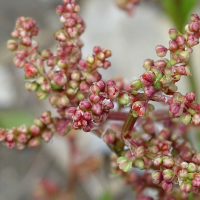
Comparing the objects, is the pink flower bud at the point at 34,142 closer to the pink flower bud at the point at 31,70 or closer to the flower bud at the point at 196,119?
the pink flower bud at the point at 31,70

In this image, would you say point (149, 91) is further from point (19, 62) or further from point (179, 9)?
point (179, 9)

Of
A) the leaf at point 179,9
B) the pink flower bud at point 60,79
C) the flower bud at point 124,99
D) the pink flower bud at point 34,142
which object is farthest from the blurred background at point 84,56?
the flower bud at point 124,99

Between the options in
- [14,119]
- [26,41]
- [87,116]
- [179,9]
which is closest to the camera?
[87,116]

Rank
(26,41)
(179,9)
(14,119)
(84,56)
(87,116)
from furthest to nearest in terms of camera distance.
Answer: (84,56), (14,119), (179,9), (26,41), (87,116)

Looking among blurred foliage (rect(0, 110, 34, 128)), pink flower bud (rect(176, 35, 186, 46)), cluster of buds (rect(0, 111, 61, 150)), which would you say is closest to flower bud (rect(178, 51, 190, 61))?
pink flower bud (rect(176, 35, 186, 46))

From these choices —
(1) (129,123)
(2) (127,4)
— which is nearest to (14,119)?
(2) (127,4)

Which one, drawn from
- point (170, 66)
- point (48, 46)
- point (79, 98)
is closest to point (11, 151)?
point (48, 46)

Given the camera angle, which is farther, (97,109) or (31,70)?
(31,70)
